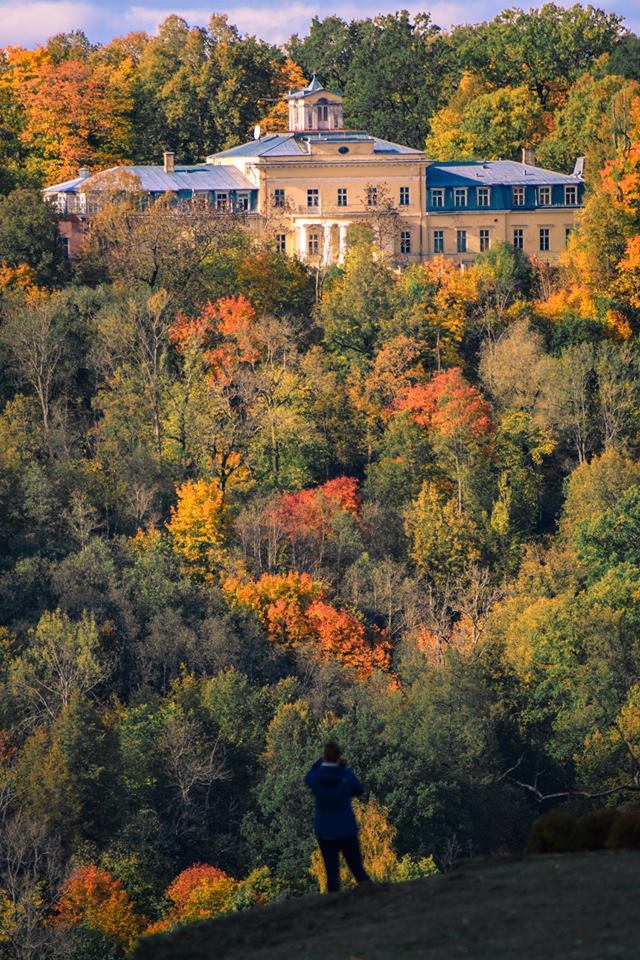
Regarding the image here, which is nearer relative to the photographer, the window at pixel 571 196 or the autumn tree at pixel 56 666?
the autumn tree at pixel 56 666

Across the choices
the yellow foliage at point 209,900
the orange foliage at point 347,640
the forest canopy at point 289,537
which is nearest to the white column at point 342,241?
the forest canopy at point 289,537

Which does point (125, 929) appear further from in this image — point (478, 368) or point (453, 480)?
point (478, 368)

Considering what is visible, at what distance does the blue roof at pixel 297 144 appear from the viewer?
7456cm

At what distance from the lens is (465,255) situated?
7388 centimetres

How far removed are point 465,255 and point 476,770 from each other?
2828 centimetres

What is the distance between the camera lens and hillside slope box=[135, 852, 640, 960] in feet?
53.1

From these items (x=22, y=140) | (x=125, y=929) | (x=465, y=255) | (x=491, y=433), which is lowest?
(x=125, y=929)

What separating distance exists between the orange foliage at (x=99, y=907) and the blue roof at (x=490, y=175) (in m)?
37.6

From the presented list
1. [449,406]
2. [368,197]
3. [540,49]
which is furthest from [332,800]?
[540,49]

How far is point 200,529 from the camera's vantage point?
60.8m

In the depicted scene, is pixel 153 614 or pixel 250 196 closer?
pixel 153 614

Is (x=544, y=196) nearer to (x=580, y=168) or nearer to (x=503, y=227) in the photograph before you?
(x=503, y=227)

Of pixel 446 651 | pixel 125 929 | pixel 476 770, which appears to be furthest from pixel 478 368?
pixel 125 929

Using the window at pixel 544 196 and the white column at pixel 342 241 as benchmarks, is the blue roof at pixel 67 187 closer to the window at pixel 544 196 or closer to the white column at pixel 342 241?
the white column at pixel 342 241
